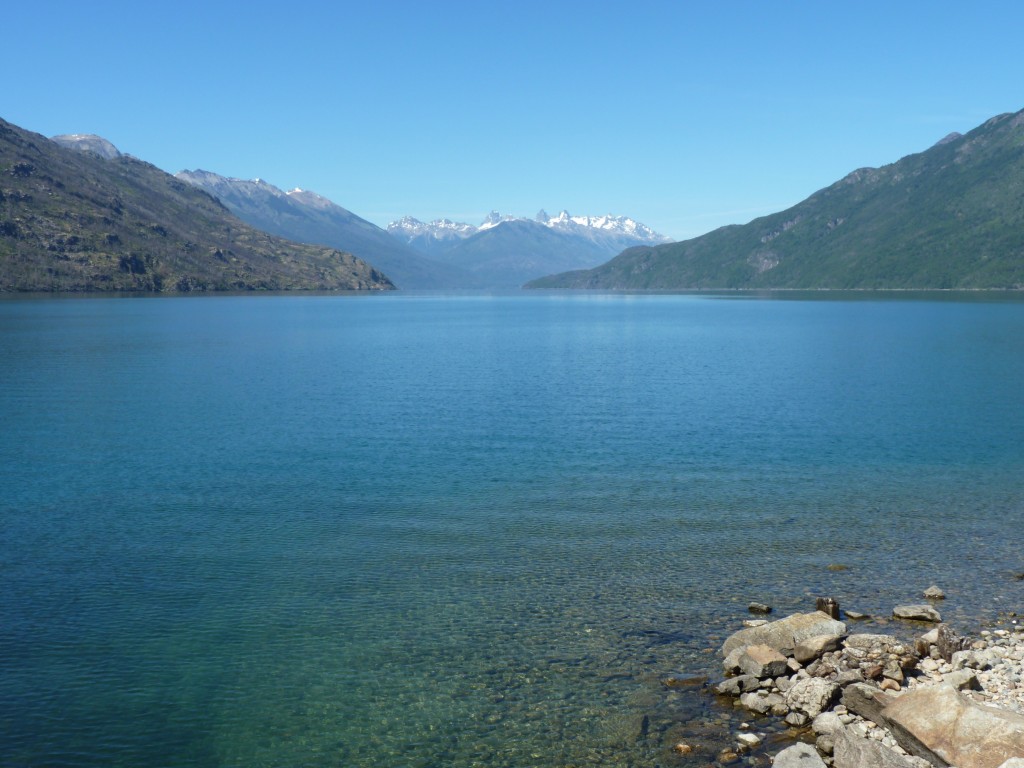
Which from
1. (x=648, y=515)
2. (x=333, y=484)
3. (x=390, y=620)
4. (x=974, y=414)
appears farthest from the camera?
(x=974, y=414)

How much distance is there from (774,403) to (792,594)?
164ft

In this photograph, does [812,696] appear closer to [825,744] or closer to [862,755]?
[825,744]

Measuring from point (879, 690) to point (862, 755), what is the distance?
416 cm

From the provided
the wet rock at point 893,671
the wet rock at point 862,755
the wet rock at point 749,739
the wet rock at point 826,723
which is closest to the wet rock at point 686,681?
the wet rock at point 749,739

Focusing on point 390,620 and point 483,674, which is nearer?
point 483,674

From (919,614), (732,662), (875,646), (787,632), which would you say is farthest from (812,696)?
(919,614)

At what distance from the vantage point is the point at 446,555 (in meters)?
36.3

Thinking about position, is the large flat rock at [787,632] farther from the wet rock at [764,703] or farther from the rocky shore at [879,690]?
Result: the wet rock at [764,703]

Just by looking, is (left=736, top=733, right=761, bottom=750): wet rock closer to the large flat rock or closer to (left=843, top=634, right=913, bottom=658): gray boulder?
the large flat rock

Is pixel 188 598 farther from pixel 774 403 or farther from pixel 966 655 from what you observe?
pixel 774 403

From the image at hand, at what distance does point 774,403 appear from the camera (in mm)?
78625

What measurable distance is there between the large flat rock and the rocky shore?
0.03m

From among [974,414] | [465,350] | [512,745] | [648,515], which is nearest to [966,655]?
[512,745]

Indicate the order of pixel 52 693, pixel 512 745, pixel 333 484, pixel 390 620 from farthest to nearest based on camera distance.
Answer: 1. pixel 333 484
2. pixel 390 620
3. pixel 52 693
4. pixel 512 745
